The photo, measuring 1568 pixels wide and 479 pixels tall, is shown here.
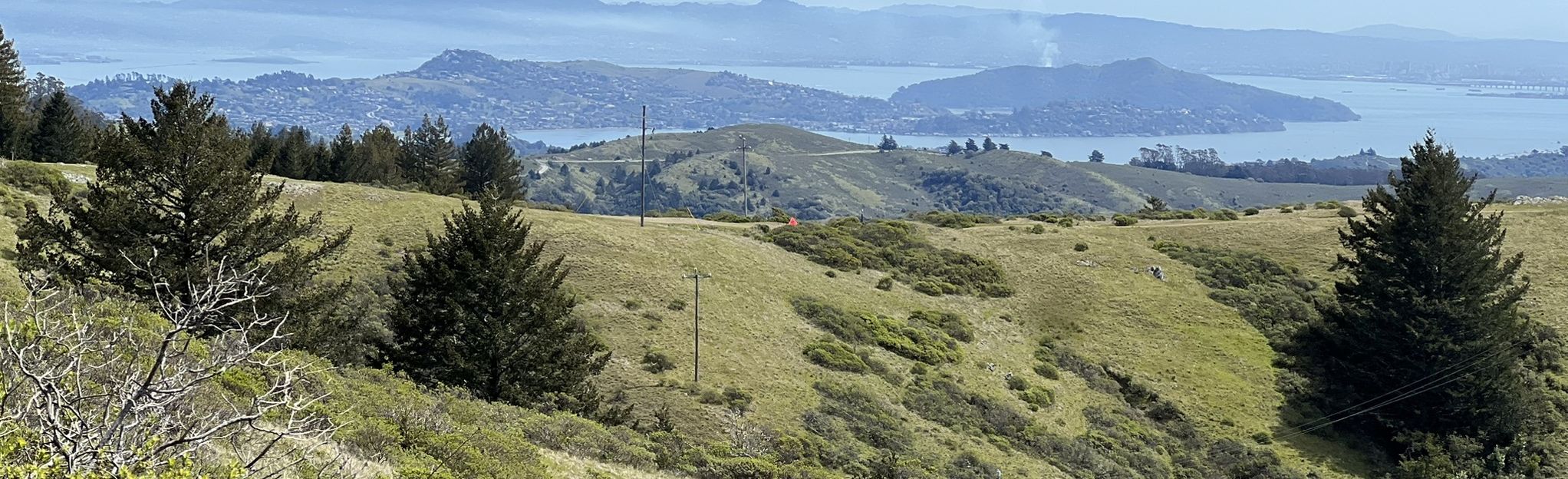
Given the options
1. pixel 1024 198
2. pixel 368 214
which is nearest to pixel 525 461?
pixel 368 214

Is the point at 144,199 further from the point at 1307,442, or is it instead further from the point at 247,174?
the point at 1307,442

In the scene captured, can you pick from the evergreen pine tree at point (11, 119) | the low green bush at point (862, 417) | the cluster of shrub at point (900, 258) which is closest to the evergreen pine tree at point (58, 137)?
the evergreen pine tree at point (11, 119)

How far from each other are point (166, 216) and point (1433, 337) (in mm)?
35931

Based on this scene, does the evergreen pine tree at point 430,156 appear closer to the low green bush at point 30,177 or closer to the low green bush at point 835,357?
the low green bush at point 30,177

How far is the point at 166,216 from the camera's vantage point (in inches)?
772

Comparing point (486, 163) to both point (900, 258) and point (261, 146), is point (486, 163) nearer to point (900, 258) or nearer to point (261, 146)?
point (261, 146)

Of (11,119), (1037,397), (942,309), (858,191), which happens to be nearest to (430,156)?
(11,119)

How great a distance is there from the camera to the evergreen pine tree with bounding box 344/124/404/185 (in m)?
59.1

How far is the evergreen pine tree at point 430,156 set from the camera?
63.5 metres

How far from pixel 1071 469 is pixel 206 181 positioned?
838 inches

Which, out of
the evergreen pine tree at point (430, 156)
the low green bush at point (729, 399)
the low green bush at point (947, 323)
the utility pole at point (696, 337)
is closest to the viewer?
the low green bush at point (729, 399)

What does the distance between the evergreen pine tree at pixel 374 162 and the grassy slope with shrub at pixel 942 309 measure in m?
18.4

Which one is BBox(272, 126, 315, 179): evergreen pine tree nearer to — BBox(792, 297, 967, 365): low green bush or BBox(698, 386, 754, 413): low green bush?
BBox(792, 297, 967, 365): low green bush

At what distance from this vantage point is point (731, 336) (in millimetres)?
32156
